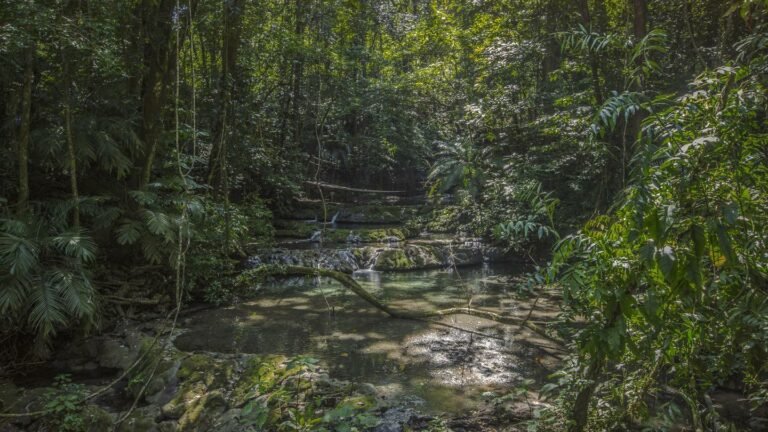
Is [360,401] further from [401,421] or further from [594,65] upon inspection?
[594,65]

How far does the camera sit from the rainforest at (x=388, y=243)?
6.52 ft

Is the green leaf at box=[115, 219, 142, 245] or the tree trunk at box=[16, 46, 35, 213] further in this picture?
the green leaf at box=[115, 219, 142, 245]

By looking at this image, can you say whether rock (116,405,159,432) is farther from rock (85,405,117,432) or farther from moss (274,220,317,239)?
moss (274,220,317,239)

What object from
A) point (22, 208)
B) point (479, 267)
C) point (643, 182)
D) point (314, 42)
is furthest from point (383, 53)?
point (643, 182)

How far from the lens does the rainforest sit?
1.99 metres

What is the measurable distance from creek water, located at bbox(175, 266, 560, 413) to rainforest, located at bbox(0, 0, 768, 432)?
0.04m

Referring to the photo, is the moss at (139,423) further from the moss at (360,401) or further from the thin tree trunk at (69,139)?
the thin tree trunk at (69,139)

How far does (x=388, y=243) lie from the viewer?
11758 millimetres

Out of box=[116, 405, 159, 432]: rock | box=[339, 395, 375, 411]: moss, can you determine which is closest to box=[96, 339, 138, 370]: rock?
box=[116, 405, 159, 432]: rock

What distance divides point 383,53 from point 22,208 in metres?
12.8

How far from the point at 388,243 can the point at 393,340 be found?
631cm

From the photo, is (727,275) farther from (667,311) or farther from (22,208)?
(22,208)

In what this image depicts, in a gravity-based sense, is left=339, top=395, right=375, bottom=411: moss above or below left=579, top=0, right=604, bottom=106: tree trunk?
below

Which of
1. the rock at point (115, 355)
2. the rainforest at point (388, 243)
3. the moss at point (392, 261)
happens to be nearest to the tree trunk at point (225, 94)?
the rainforest at point (388, 243)
